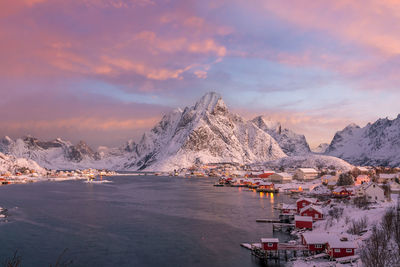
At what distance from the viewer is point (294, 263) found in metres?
32.7

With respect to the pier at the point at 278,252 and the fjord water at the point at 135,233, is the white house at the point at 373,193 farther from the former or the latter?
the pier at the point at 278,252

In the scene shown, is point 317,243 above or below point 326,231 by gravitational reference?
above

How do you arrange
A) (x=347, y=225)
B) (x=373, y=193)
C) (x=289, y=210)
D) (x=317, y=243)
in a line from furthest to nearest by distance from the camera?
(x=373, y=193)
(x=289, y=210)
(x=347, y=225)
(x=317, y=243)

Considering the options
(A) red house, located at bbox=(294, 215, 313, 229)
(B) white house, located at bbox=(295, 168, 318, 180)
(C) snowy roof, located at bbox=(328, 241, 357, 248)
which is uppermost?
(B) white house, located at bbox=(295, 168, 318, 180)

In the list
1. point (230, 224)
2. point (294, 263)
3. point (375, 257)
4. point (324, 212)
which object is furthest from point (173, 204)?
point (375, 257)

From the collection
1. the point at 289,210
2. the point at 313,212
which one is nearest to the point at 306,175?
the point at 289,210

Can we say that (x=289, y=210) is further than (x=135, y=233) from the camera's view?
Yes

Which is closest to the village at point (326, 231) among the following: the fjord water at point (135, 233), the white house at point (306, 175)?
the fjord water at point (135, 233)

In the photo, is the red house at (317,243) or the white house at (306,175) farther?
the white house at (306,175)

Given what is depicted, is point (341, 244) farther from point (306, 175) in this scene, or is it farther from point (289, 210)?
point (306, 175)

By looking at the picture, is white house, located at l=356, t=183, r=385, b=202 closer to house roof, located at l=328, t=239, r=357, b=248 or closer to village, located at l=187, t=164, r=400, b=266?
village, located at l=187, t=164, r=400, b=266

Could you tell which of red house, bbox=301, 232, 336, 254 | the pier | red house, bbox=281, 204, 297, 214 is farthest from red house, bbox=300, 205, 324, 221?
the pier

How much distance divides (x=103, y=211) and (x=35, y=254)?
2798cm

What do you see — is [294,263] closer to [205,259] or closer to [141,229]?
[205,259]
